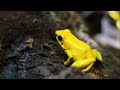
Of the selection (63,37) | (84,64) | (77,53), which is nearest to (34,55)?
(63,37)

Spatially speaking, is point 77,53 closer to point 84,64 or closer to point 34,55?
point 84,64

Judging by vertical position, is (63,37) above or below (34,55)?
A: above

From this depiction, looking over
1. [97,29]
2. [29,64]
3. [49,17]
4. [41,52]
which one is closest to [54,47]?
[41,52]

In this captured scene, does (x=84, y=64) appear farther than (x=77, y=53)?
No

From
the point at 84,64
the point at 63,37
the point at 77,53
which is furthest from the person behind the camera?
the point at 63,37

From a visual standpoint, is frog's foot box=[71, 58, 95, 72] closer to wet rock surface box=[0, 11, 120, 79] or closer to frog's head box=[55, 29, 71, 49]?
wet rock surface box=[0, 11, 120, 79]

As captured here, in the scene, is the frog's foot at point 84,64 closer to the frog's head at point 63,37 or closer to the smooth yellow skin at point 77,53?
the smooth yellow skin at point 77,53

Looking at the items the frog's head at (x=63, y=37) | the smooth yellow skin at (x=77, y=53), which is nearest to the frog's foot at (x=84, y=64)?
the smooth yellow skin at (x=77, y=53)
